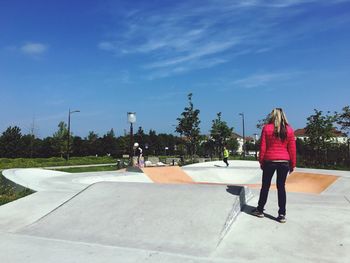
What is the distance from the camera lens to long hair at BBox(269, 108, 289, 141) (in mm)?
5637

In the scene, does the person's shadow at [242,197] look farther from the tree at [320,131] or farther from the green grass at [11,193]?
the tree at [320,131]

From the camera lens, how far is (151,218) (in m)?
5.63

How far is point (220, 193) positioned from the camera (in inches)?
245

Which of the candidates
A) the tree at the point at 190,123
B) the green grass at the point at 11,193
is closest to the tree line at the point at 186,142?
the tree at the point at 190,123

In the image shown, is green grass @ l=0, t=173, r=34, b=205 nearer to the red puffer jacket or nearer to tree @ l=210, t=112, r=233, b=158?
the red puffer jacket

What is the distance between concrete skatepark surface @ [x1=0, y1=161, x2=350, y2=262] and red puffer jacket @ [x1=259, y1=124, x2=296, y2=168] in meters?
0.86

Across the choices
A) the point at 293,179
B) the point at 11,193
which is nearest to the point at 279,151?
the point at 11,193

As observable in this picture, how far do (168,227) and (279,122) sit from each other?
228 cm

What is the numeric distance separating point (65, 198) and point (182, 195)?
8.60 ft

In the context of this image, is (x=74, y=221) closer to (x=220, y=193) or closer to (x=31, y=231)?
(x=31, y=231)

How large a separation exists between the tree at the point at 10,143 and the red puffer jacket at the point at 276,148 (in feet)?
145

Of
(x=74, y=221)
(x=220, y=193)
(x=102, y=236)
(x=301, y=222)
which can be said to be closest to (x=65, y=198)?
(x=74, y=221)

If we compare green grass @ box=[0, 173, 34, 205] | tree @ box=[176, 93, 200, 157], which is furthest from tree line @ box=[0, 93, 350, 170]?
green grass @ box=[0, 173, 34, 205]

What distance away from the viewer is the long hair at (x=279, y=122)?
564 centimetres
